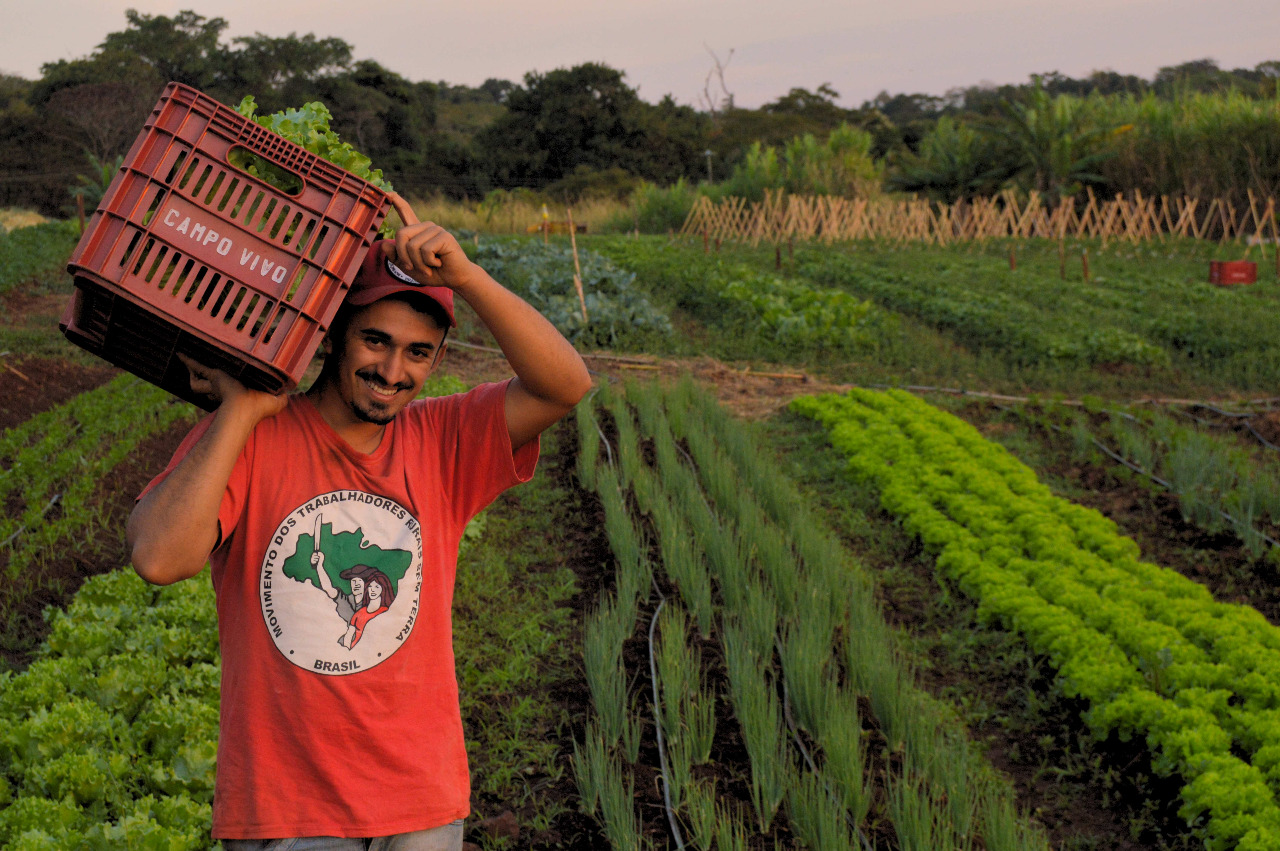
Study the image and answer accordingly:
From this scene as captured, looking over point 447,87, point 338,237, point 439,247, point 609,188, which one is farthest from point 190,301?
point 447,87

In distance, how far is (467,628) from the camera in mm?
5023

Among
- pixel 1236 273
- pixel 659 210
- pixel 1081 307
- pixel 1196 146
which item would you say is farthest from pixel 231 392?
pixel 659 210

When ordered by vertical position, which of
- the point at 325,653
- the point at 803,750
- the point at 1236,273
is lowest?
the point at 803,750

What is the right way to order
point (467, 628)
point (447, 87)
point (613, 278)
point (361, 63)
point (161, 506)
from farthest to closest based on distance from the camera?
point (447, 87)
point (361, 63)
point (613, 278)
point (467, 628)
point (161, 506)

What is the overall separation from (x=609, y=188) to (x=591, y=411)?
93.3ft

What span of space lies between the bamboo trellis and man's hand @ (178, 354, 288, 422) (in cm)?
2227

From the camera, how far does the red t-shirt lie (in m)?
1.70

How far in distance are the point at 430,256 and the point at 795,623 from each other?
3.38 meters

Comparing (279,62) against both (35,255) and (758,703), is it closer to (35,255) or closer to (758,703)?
(35,255)

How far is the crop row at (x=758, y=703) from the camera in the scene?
3168 mm

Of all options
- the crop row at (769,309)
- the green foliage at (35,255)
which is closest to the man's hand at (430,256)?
the crop row at (769,309)

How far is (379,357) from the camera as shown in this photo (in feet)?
5.93

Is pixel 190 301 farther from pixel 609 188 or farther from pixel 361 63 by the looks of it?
pixel 361 63

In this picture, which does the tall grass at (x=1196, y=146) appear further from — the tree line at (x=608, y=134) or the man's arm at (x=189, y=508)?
the man's arm at (x=189, y=508)
